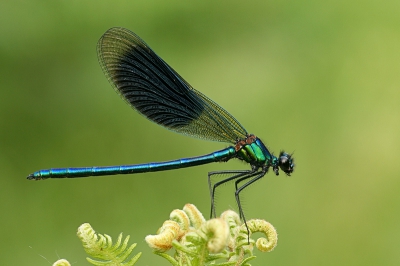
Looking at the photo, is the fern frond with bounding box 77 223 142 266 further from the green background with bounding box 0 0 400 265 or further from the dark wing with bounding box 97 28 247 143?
the green background with bounding box 0 0 400 265

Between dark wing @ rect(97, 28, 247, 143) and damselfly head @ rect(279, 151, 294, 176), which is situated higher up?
dark wing @ rect(97, 28, 247, 143)

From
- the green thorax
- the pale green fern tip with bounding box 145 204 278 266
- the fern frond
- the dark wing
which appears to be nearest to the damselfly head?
the green thorax

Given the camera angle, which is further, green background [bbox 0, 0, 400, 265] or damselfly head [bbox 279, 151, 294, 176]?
green background [bbox 0, 0, 400, 265]

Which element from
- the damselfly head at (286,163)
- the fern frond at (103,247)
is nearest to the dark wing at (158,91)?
the damselfly head at (286,163)

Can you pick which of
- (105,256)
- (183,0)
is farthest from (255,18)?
(105,256)

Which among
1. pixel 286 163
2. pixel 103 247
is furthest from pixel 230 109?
pixel 103 247

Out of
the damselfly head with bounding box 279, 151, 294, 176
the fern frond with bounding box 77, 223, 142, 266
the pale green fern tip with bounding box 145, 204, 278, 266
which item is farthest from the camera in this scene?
the damselfly head with bounding box 279, 151, 294, 176

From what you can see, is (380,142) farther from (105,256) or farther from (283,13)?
(105,256)
